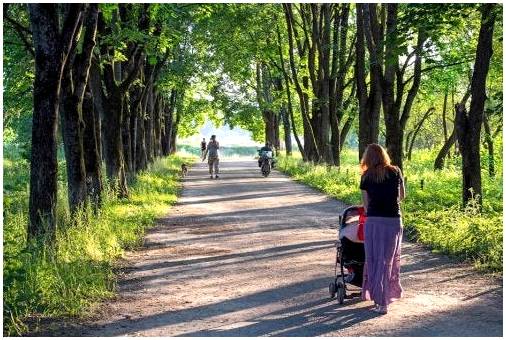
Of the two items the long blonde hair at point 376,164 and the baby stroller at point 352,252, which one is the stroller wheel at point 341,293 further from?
the long blonde hair at point 376,164

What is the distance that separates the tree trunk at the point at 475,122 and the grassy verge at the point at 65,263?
6653 mm

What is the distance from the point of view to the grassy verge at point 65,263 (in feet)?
24.2

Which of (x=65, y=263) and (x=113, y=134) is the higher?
(x=113, y=134)

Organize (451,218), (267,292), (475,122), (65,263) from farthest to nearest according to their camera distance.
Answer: (475,122), (451,218), (65,263), (267,292)

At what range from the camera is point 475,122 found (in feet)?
47.7

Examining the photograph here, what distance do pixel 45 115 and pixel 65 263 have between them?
233cm

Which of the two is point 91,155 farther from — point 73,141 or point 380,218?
point 380,218

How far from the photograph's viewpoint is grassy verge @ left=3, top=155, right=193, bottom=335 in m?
7.37

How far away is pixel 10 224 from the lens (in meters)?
12.4

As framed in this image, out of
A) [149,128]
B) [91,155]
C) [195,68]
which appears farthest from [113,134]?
[149,128]

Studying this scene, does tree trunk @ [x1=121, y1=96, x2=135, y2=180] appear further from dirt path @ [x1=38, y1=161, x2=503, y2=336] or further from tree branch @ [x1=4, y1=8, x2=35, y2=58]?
dirt path @ [x1=38, y1=161, x2=503, y2=336]

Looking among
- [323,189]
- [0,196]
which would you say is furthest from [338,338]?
[323,189]

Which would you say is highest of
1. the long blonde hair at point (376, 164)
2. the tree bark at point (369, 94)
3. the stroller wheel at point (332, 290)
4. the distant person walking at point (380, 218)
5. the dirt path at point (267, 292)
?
the tree bark at point (369, 94)

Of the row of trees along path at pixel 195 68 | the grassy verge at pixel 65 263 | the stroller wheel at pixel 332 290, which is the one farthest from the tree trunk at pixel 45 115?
the stroller wheel at pixel 332 290
